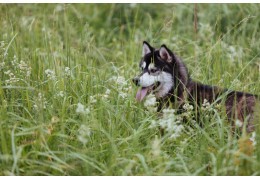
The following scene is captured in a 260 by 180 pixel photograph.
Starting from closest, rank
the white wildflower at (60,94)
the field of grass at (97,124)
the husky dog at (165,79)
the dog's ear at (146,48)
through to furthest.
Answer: the field of grass at (97,124), the white wildflower at (60,94), the husky dog at (165,79), the dog's ear at (146,48)

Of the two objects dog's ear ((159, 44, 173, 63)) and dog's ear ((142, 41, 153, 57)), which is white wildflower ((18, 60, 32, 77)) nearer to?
dog's ear ((142, 41, 153, 57))

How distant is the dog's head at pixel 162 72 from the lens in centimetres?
596

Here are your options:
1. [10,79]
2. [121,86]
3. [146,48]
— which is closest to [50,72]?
[10,79]

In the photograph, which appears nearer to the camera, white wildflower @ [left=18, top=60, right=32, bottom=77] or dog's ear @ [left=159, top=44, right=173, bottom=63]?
white wildflower @ [left=18, top=60, right=32, bottom=77]

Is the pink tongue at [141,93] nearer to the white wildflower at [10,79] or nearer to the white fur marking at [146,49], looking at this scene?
the white fur marking at [146,49]

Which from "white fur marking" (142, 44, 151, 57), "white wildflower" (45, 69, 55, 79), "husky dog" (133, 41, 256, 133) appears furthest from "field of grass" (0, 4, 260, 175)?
"white fur marking" (142, 44, 151, 57)

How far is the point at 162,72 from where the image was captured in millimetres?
6031

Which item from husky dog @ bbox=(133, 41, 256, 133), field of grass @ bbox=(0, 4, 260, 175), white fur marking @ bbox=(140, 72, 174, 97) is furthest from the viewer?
white fur marking @ bbox=(140, 72, 174, 97)

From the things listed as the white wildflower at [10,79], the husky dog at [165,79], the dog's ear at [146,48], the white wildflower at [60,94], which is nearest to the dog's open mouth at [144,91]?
the husky dog at [165,79]

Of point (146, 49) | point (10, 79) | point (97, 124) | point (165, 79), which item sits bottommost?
point (97, 124)

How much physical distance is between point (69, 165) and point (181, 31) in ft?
15.7

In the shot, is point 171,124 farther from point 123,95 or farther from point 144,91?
point 144,91

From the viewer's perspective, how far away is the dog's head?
5.96 metres
